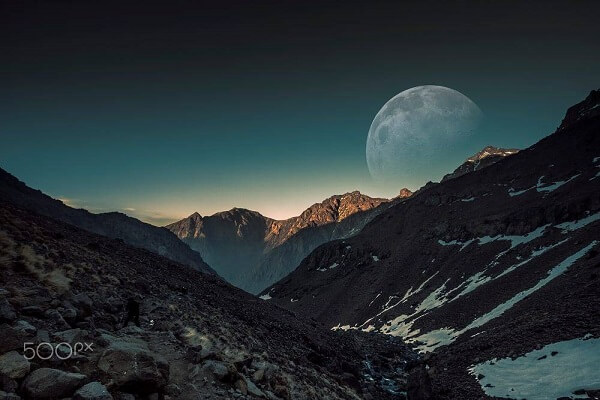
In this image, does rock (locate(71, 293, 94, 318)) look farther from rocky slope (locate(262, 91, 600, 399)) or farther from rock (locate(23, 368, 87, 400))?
rocky slope (locate(262, 91, 600, 399))

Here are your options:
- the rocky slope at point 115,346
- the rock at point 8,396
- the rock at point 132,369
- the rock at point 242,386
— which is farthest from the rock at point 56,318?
the rock at point 242,386

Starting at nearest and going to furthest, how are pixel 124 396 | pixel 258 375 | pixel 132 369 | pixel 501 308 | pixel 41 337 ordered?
pixel 124 396
pixel 132 369
pixel 41 337
pixel 258 375
pixel 501 308

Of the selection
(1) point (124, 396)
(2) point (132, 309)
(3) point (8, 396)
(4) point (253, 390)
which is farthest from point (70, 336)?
(4) point (253, 390)

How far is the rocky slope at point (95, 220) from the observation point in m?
107

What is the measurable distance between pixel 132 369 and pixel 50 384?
194 centimetres

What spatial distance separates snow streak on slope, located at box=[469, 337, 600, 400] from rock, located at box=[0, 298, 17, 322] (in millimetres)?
24463

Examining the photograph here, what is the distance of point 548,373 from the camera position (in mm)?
20438

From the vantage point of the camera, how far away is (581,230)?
169ft

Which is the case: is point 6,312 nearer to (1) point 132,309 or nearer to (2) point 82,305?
(2) point 82,305

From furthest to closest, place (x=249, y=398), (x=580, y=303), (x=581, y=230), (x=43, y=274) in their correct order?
(x=581, y=230) < (x=580, y=303) < (x=43, y=274) < (x=249, y=398)

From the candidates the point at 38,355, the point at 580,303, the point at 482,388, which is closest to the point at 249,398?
the point at 38,355

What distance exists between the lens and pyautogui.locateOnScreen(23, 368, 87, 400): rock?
7.26 m

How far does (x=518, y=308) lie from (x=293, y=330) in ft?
84.6

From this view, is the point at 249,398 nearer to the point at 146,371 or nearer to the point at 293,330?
the point at 146,371
